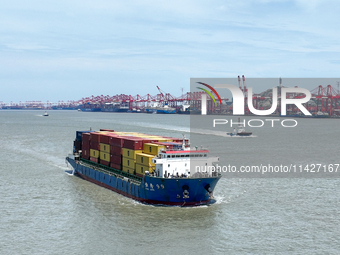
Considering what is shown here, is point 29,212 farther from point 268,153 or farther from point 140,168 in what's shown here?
point 268,153

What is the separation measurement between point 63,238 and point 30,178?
2425 centimetres

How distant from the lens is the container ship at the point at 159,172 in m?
38.8

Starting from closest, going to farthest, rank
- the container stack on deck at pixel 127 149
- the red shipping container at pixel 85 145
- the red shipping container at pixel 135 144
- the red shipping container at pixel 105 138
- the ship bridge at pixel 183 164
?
the ship bridge at pixel 183 164
the container stack on deck at pixel 127 149
the red shipping container at pixel 135 144
the red shipping container at pixel 105 138
the red shipping container at pixel 85 145

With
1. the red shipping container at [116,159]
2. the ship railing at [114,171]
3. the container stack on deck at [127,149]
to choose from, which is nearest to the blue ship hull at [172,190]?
the ship railing at [114,171]

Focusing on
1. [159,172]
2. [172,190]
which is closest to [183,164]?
[159,172]

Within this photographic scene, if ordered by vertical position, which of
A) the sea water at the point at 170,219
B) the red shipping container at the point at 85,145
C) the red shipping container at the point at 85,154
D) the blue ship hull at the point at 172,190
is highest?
the red shipping container at the point at 85,145

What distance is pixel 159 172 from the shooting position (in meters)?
40.2

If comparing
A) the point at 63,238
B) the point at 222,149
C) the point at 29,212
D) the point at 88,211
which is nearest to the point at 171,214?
the point at 88,211

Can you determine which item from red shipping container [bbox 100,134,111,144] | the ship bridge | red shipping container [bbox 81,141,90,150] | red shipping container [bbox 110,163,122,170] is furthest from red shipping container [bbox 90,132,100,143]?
the ship bridge

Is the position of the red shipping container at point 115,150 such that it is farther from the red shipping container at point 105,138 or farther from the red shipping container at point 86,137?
the red shipping container at point 86,137

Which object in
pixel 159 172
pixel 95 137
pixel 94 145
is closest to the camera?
pixel 159 172

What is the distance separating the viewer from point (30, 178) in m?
53.3

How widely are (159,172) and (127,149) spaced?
6.98 meters

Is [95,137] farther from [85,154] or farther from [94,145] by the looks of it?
[85,154]
